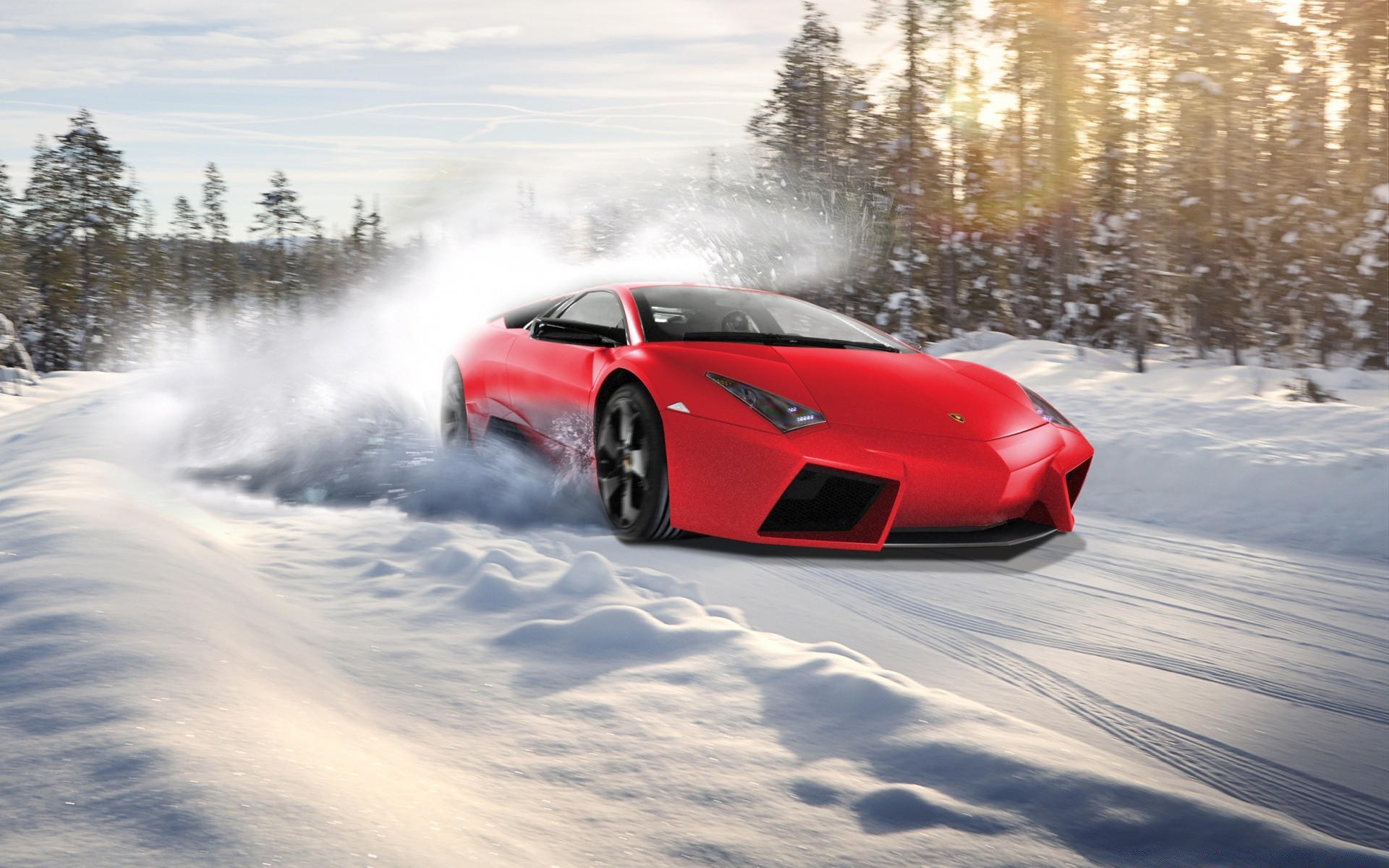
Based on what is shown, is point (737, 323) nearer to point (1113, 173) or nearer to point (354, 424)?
point (354, 424)

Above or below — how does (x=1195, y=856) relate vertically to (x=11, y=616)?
below

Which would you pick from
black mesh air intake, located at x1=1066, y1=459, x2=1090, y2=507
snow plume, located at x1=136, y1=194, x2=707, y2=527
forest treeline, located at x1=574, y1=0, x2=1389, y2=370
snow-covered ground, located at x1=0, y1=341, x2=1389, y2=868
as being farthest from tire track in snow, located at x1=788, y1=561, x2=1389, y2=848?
forest treeline, located at x1=574, y1=0, x2=1389, y2=370

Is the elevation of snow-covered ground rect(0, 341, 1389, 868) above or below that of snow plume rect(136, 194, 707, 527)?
below

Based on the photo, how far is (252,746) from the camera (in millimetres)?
2039

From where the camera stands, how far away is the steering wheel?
4969 mm

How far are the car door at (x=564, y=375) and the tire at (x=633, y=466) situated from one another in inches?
7.8

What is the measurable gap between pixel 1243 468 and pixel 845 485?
3.46 m

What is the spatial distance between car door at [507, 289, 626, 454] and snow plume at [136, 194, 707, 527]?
233mm

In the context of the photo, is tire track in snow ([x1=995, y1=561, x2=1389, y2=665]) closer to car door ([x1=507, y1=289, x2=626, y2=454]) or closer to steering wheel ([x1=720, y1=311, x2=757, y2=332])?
steering wheel ([x1=720, y1=311, x2=757, y2=332])

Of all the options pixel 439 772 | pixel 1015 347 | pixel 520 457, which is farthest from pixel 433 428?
pixel 1015 347

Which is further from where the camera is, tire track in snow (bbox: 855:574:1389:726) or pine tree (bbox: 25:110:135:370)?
pine tree (bbox: 25:110:135:370)

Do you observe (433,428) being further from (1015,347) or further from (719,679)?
(1015,347)

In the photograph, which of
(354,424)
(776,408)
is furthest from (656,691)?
(354,424)

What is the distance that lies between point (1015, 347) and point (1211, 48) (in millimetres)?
8052
